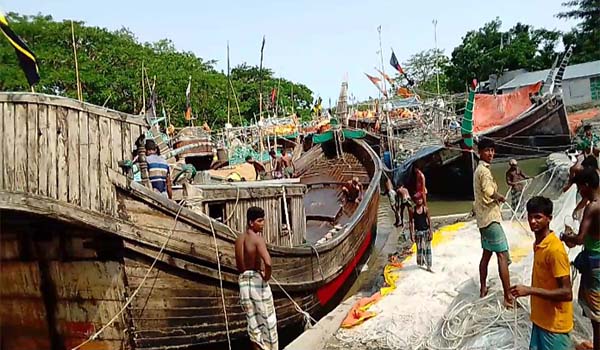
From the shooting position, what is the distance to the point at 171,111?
34.6 m

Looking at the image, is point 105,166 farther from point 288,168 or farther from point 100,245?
point 288,168

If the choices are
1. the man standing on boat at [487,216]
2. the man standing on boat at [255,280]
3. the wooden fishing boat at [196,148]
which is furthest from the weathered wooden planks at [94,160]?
the wooden fishing boat at [196,148]

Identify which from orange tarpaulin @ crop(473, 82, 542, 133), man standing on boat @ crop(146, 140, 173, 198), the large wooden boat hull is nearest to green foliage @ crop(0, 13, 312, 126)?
the large wooden boat hull

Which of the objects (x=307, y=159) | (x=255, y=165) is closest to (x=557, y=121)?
(x=307, y=159)

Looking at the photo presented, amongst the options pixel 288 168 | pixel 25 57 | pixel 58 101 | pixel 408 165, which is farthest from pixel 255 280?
pixel 408 165

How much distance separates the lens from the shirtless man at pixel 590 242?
3.96 meters

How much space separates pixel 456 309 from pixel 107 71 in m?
27.8

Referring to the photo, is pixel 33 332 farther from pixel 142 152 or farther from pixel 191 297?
pixel 142 152

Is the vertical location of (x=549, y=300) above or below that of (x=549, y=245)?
below

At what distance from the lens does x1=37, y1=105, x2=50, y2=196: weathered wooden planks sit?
468cm

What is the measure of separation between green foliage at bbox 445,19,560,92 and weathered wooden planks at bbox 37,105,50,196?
130ft

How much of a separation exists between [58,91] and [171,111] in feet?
30.3

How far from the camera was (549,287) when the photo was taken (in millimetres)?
3479

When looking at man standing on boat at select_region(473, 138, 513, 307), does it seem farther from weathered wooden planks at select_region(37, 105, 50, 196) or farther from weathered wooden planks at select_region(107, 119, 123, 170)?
weathered wooden planks at select_region(37, 105, 50, 196)
